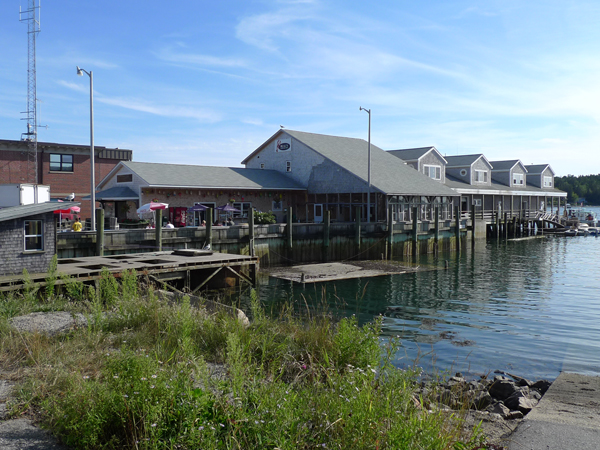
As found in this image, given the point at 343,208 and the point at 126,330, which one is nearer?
the point at 126,330

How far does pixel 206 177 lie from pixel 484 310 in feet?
83.7

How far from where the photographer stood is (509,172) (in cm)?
6594

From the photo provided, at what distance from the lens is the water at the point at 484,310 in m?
13.0

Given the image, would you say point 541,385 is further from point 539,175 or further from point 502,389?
point 539,175

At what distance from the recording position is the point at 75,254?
73.7 feet

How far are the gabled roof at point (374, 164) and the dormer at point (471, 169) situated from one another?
12.4 meters

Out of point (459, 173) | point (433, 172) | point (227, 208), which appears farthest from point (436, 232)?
point (459, 173)

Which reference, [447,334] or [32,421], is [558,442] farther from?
[447,334]

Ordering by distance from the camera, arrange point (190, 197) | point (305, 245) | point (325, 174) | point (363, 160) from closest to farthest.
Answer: point (305, 245) → point (190, 197) → point (325, 174) → point (363, 160)

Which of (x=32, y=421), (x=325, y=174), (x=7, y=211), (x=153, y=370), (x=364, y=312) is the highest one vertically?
(x=325, y=174)

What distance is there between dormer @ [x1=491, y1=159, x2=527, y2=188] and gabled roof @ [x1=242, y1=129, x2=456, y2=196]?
2132cm

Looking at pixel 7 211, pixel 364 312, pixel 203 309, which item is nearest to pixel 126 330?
pixel 203 309

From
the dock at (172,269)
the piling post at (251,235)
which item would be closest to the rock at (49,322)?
the dock at (172,269)

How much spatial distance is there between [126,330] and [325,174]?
116ft
